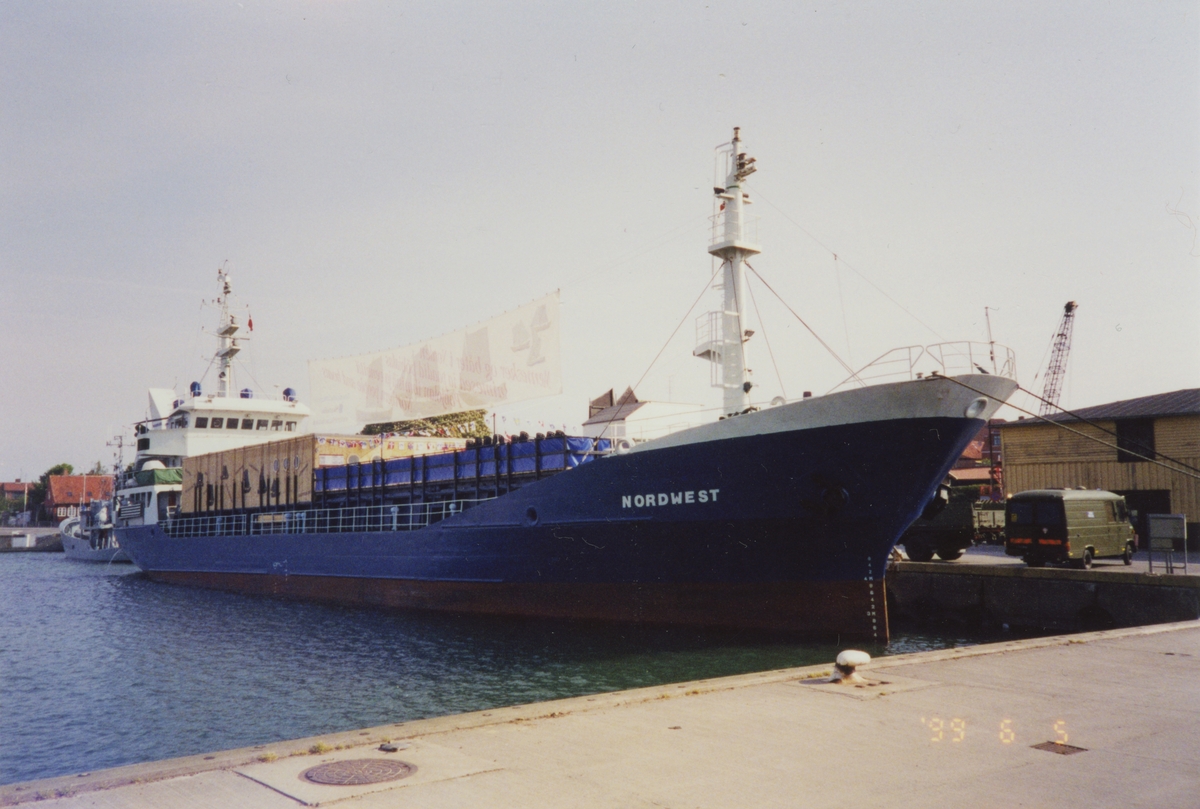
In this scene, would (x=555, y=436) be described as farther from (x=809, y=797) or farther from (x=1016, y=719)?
(x=809, y=797)

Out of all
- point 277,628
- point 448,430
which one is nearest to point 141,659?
point 277,628

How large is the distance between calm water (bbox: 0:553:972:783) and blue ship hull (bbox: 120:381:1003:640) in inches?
29.6

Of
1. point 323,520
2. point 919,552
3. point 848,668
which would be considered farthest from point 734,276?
point 323,520

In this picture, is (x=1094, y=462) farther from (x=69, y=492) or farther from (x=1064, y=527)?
(x=69, y=492)

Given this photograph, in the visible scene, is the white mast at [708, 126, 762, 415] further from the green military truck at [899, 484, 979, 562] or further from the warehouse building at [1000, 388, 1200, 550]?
the warehouse building at [1000, 388, 1200, 550]

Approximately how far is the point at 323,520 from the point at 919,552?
2234 cm

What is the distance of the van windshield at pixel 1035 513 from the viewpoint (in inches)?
838

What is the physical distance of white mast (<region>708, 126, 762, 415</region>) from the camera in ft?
70.2

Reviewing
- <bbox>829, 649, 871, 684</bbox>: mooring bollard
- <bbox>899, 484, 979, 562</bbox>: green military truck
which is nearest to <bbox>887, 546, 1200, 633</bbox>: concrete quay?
<bbox>899, 484, 979, 562</bbox>: green military truck

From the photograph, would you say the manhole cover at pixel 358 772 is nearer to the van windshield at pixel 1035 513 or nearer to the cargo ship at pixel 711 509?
the cargo ship at pixel 711 509

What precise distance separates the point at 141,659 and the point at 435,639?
7.12 m

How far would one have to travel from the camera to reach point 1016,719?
798cm

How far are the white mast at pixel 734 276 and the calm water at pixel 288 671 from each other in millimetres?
6796

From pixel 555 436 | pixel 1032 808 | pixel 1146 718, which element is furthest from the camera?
pixel 555 436
